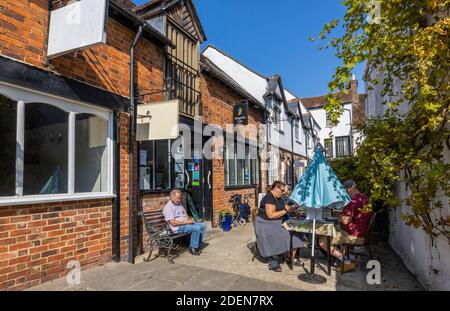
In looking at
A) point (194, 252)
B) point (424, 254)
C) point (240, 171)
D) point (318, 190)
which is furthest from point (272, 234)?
point (240, 171)

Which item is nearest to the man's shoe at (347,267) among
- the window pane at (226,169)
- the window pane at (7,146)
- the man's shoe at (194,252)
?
the man's shoe at (194,252)

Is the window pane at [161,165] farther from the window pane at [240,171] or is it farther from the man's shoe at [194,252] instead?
the window pane at [240,171]

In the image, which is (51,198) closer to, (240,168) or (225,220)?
(225,220)

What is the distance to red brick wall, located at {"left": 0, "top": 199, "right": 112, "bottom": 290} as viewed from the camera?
13.1 ft

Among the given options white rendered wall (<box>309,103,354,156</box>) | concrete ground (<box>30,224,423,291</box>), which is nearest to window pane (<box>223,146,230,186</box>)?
concrete ground (<box>30,224,423,291</box>)

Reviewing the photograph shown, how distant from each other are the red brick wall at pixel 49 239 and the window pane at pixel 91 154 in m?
0.38

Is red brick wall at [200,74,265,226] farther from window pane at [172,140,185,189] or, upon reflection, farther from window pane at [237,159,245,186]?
window pane at [172,140,185,189]

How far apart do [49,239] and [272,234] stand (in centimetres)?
366

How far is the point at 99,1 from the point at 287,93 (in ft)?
Answer: 73.1

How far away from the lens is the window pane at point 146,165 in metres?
6.50

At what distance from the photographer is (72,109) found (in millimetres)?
5008

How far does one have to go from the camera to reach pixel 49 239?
14.8 ft

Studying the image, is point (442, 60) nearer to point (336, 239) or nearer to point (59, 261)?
point (336, 239)

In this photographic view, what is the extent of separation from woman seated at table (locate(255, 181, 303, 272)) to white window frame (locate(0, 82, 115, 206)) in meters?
2.84
